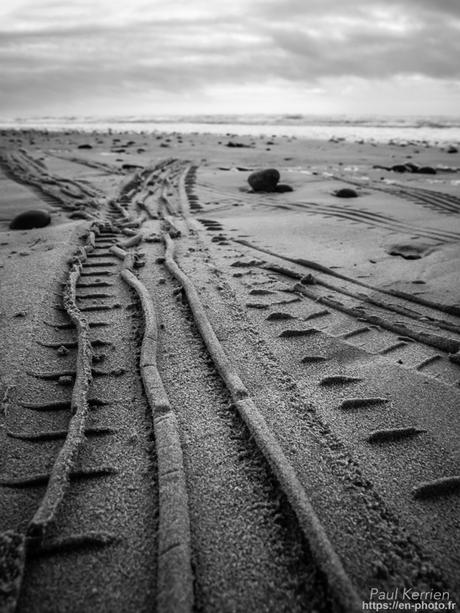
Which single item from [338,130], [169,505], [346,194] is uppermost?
[338,130]

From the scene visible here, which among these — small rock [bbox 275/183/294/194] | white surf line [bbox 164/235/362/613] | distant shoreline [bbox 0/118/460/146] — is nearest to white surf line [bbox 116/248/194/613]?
white surf line [bbox 164/235/362/613]

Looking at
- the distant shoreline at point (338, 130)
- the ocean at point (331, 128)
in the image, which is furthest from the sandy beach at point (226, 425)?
→ the ocean at point (331, 128)

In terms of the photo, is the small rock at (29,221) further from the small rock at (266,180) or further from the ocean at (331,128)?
the ocean at (331,128)

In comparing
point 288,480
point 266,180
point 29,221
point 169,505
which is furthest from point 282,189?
point 169,505

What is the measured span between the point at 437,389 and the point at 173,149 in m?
15.9

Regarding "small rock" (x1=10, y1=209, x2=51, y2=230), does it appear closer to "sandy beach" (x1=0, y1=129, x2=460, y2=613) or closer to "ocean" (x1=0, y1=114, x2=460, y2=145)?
"sandy beach" (x1=0, y1=129, x2=460, y2=613)

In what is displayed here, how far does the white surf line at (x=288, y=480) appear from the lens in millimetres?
1135

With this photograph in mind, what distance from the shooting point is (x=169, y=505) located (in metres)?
1.36

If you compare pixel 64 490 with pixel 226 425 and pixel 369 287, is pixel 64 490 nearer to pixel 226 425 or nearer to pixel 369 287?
pixel 226 425

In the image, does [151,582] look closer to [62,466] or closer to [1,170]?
[62,466]

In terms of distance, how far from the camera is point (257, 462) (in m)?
1.56

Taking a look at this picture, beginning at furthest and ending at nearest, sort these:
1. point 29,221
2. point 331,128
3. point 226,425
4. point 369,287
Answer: point 331,128 → point 29,221 → point 369,287 → point 226,425

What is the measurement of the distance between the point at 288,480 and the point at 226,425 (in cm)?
40

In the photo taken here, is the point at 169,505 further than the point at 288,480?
No
